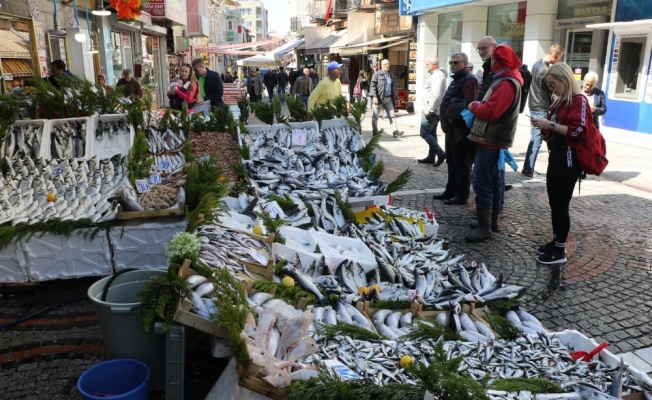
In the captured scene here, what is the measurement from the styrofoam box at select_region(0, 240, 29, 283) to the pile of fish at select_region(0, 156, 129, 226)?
0.83 feet

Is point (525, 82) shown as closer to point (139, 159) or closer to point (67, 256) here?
point (139, 159)

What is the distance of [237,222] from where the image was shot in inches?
202

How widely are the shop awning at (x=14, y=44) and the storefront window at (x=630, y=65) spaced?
14.1m

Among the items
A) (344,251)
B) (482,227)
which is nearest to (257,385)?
(344,251)

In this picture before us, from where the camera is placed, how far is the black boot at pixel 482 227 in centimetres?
638

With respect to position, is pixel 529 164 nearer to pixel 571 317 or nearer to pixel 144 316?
pixel 571 317

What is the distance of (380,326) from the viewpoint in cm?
364

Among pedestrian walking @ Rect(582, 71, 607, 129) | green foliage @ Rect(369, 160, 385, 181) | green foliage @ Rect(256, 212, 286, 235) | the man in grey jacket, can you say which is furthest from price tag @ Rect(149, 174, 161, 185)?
pedestrian walking @ Rect(582, 71, 607, 129)

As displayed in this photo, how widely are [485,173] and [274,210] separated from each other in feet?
8.38

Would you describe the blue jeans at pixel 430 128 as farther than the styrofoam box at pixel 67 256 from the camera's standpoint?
Yes

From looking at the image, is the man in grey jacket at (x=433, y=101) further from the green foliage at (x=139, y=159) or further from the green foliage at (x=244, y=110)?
the green foliage at (x=139, y=159)

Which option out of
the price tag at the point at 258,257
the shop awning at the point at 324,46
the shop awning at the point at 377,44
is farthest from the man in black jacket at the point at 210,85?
the shop awning at the point at 324,46

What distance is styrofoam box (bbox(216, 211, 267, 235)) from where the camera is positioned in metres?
4.78

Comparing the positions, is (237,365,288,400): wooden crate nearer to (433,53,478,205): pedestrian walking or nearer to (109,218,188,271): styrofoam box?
(109,218,188,271): styrofoam box
